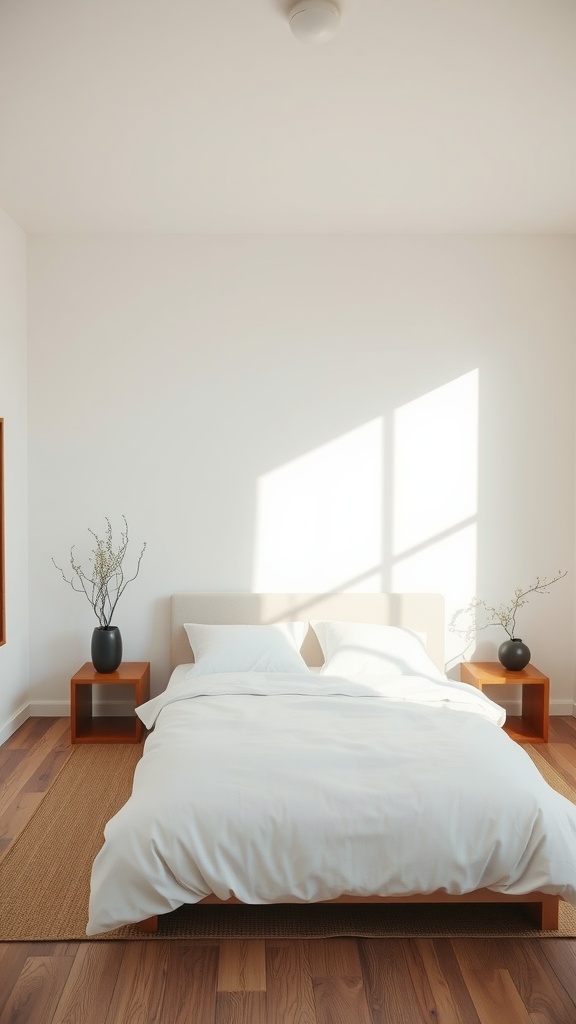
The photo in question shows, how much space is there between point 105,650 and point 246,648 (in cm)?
79

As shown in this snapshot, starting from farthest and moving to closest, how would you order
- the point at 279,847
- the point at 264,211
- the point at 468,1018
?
the point at 264,211
the point at 279,847
the point at 468,1018

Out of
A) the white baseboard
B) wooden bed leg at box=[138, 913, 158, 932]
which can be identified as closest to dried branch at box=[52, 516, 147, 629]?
the white baseboard

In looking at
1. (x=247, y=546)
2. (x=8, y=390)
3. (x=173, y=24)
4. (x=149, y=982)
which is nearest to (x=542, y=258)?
(x=247, y=546)

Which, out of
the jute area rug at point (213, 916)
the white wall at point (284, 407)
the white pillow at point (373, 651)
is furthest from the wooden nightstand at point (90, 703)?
the jute area rug at point (213, 916)

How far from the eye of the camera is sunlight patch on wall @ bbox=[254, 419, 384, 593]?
471cm

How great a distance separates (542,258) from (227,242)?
1.87 m

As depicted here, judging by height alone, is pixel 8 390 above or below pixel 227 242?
below

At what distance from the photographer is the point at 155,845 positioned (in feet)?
8.03

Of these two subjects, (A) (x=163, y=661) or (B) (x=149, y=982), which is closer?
(B) (x=149, y=982)

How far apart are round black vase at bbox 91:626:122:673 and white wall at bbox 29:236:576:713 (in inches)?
13.2

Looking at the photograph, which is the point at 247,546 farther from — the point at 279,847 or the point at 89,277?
the point at 279,847

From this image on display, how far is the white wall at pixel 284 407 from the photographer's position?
15.3 feet

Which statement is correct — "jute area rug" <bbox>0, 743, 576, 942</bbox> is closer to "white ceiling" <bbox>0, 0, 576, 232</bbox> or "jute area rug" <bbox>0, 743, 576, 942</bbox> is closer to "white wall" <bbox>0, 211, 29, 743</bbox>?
"white wall" <bbox>0, 211, 29, 743</bbox>

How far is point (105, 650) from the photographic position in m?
→ 4.36
